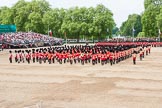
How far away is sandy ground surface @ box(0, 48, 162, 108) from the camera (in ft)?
48.0

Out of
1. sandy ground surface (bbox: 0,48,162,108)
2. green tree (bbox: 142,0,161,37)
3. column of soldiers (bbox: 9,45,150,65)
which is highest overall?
green tree (bbox: 142,0,161,37)

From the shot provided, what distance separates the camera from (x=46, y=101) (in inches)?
597

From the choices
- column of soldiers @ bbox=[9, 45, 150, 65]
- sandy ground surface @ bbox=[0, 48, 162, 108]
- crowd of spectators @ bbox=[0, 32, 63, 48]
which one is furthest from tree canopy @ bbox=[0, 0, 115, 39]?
sandy ground surface @ bbox=[0, 48, 162, 108]

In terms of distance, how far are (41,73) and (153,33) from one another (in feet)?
204

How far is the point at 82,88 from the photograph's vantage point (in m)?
18.1

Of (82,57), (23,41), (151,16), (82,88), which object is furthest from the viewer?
(151,16)

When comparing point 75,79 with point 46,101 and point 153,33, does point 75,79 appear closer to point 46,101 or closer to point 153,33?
point 46,101

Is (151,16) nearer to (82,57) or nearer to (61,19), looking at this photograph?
(61,19)

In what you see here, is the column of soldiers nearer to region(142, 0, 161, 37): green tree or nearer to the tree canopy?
region(142, 0, 161, 37): green tree

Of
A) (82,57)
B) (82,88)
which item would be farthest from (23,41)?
(82,88)

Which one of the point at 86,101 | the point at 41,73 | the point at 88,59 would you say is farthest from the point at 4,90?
the point at 88,59

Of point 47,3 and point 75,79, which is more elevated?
point 47,3

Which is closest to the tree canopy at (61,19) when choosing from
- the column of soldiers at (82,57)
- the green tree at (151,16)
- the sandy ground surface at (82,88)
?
the green tree at (151,16)

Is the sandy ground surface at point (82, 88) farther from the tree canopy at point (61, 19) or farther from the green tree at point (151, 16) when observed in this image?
the tree canopy at point (61, 19)
